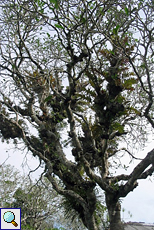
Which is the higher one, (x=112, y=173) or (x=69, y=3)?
(x=69, y=3)

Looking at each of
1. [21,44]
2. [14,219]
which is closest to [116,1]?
[21,44]

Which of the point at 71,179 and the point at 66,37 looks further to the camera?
the point at 71,179

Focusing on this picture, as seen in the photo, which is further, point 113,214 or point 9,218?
point 113,214

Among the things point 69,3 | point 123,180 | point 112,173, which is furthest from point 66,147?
point 69,3

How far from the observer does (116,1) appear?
6.55m

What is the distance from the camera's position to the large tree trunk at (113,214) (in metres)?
7.41

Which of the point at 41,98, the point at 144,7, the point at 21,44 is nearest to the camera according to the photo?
the point at 144,7

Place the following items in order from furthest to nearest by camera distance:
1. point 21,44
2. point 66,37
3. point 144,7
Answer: point 21,44 → point 66,37 → point 144,7

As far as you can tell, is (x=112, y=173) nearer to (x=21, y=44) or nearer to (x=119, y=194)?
(x=119, y=194)

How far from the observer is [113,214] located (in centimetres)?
756

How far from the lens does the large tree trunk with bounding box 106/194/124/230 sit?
24.3 ft

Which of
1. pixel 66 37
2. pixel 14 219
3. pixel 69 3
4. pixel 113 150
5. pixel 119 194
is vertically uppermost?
pixel 69 3

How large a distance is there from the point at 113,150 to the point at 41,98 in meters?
3.41

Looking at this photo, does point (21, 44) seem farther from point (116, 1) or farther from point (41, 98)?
point (116, 1)
